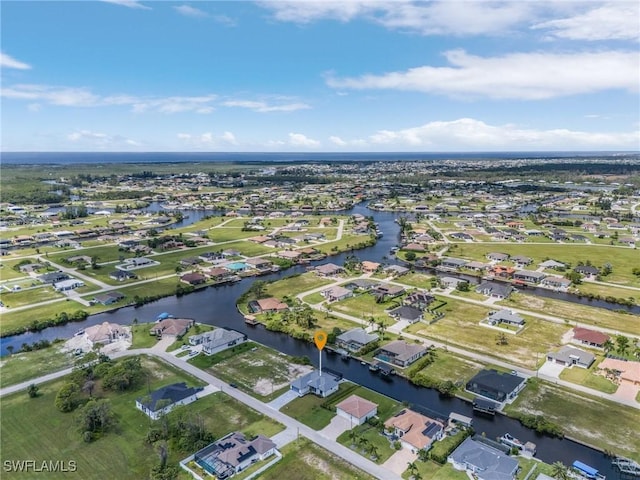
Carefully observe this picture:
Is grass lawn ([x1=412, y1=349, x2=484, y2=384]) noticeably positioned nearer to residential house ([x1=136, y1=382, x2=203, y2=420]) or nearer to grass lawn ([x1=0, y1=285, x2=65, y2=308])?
residential house ([x1=136, y1=382, x2=203, y2=420])

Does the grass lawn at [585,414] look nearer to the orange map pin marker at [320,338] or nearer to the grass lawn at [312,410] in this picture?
the grass lawn at [312,410]

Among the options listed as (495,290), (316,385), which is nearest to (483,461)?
(316,385)

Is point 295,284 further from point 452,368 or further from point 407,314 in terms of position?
point 452,368

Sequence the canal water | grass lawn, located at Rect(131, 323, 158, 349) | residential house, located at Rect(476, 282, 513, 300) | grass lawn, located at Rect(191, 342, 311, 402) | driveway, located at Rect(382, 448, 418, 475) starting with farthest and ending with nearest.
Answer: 1. residential house, located at Rect(476, 282, 513, 300)
2. grass lawn, located at Rect(131, 323, 158, 349)
3. grass lawn, located at Rect(191, 342, 311, 402)
4. the canal water
5. driveway, located at Rect(382, 448, 418, 475)

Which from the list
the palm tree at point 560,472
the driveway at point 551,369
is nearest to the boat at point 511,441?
the palm tree at point 560,472

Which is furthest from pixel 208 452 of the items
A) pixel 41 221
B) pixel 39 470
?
pixel 41 221

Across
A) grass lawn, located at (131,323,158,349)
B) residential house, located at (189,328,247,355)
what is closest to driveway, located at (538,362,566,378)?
residential house, located at (189,328,247,355)
